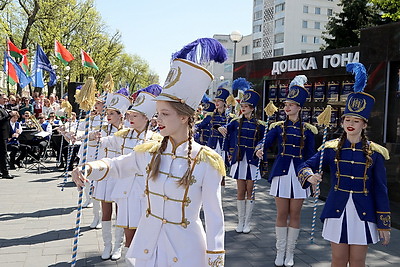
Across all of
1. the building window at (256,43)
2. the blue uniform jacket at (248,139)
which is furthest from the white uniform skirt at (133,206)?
the building window at (256,43)

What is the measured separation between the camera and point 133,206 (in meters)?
5.10

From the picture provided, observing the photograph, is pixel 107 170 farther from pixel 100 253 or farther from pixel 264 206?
pixel 264 206

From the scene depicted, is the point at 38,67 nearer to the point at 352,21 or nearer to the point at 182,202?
the point at 182,202


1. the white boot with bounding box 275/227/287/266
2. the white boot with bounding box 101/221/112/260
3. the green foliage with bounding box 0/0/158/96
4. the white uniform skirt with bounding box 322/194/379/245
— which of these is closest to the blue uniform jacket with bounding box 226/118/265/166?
the white boot with bounding box 275/227/287/266

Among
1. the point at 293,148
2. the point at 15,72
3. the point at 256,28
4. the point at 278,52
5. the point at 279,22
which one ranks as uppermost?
the point at 256,28

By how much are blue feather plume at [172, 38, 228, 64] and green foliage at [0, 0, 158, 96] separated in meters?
31.4

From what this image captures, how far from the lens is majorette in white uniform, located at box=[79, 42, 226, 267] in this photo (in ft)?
9.75

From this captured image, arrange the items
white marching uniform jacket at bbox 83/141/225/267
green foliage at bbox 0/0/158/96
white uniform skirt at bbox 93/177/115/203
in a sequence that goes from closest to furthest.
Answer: white marching uniform jacket at bbox 83/141/225/267, white uniform skirt at bbox 93/177/115/203, green foliage at bbox 0/0/158/96

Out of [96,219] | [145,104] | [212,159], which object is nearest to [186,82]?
[212,159]

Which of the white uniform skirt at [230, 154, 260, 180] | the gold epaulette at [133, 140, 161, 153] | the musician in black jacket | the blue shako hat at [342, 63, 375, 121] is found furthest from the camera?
the musician in black jacket

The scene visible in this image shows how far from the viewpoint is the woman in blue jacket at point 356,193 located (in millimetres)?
4230

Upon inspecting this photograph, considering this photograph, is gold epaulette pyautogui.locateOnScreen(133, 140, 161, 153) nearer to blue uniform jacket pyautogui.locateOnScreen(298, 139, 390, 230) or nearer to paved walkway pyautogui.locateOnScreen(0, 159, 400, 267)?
blue uniform jacket pyautogui.locateOnScreen(298, 139, 390, 230)

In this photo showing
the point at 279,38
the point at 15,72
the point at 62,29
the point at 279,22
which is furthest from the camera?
the point at 279,22

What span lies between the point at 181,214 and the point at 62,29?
38.7 meters
